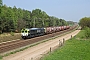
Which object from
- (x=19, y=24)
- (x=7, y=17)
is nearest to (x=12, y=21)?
(x=7, y=17)

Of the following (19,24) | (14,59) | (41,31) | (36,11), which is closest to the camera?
(14,59)

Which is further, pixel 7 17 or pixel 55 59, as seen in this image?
pixel 7 17

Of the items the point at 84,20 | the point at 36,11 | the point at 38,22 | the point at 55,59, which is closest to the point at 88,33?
the point at 55,59

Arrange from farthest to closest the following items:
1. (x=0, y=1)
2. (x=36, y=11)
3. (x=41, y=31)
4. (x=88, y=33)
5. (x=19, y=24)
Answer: (x=36, y=11)
(x=19, y=24)
(x=0, y=1)
(x=41, y=31)
(x=88, y=33)

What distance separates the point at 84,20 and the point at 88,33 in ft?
234

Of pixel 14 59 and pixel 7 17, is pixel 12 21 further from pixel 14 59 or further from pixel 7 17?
pixel 14 59

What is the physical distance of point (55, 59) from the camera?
19.2 meters

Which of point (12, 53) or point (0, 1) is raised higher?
point (0, 1)

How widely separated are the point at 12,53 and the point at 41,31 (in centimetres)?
3047

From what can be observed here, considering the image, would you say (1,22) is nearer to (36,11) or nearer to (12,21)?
(12,21)

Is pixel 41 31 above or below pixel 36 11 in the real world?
below

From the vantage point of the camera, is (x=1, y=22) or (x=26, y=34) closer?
(x=26, y=34)

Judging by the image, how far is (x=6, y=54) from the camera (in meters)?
23.5

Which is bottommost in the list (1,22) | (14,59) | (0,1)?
(14,59)
